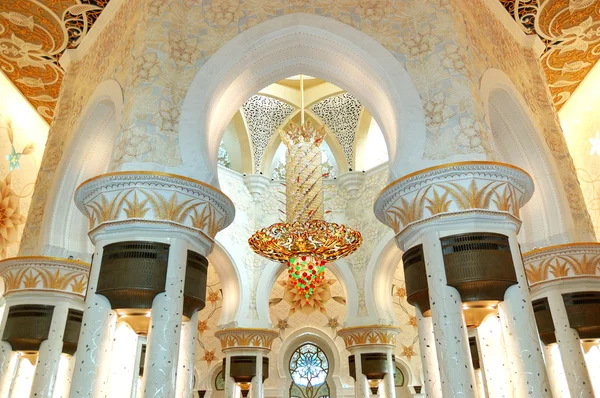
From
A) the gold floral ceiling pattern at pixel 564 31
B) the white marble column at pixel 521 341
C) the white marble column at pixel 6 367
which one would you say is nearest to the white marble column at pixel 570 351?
the white marble column at pixel 521 341

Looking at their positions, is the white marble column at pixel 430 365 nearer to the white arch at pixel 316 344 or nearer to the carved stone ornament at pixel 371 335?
the carved stone ornament at pixel 371 335

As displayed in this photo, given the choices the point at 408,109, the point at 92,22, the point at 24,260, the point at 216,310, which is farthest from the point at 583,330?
the point at 216,310

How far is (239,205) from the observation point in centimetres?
1004

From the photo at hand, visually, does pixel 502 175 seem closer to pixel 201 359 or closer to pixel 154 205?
pixel 154 205

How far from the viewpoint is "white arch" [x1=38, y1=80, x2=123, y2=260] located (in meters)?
5.30

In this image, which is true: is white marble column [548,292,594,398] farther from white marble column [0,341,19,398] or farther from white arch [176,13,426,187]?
white marble column [0,341,19,398]

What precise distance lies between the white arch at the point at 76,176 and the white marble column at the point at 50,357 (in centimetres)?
64

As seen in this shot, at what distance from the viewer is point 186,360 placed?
375cm

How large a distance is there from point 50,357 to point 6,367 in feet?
1.31

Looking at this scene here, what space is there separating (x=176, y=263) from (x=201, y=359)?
8.68 m

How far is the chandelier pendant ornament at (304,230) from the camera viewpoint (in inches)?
282

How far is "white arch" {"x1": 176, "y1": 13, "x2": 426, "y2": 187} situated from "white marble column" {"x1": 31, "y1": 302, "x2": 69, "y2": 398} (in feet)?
7.29

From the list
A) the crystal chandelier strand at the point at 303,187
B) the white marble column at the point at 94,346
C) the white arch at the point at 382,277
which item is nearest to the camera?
the white marble column at the point at 94,346

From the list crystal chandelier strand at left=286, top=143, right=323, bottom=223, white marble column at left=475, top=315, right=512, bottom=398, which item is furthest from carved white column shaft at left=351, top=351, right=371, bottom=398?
white marble column at left=475, top=315, right=512, bottom=398
